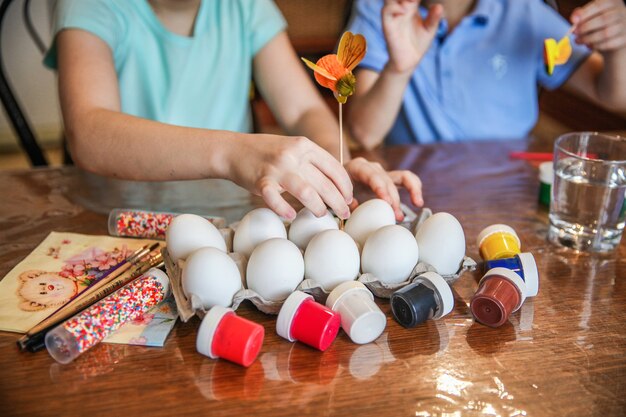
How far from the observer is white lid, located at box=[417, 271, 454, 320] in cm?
62

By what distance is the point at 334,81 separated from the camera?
2.25 ft

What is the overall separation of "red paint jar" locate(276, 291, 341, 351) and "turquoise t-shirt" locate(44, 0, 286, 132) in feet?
2.32

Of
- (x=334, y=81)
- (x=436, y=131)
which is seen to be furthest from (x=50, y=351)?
(x=436, y=131)

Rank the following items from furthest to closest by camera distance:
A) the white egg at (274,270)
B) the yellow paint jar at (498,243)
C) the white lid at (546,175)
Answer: the white lid at (546,175)
the yellow paint jar at (498,243)
the white egg at (274,270)

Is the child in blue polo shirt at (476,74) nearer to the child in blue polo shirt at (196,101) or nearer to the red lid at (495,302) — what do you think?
the child in blue polo shirt at (196,101)

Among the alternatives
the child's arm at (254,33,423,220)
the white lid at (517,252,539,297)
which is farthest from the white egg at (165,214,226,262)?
the child's arm at (254,33,423,220)

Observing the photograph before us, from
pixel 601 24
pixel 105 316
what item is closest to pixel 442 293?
pixel 105 316

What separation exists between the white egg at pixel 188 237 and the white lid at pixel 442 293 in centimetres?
24

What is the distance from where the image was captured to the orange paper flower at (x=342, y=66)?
0.67 m

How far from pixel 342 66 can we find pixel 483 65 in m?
0.81

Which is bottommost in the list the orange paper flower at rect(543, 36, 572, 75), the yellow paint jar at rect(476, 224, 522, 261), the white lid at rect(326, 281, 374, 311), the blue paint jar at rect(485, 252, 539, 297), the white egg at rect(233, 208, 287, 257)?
the yellow paint jar at rect(476, 224, 522, 261)

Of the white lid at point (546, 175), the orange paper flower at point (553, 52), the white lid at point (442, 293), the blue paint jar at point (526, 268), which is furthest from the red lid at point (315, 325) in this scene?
the orange paper flower at point (553, 52)

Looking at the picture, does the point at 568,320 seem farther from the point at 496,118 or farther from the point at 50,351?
the point at 496,118

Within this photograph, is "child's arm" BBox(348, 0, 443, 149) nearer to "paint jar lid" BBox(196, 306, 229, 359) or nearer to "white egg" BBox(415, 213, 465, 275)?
"white egg" BBox(415, 213, 465, 275)
